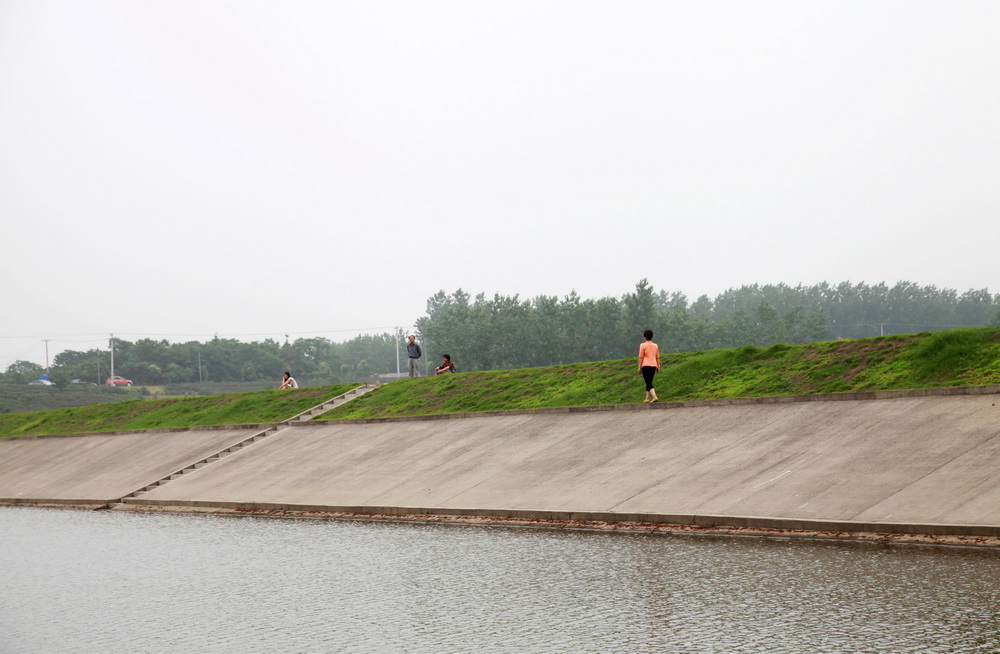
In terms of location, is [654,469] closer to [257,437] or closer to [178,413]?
[257,437]

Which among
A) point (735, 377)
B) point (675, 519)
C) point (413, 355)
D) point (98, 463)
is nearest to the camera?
point (675, 519)

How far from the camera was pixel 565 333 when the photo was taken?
115 metres

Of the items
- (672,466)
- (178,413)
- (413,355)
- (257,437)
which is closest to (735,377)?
(672,466)

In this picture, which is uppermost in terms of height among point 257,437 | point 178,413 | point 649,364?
point 649,364

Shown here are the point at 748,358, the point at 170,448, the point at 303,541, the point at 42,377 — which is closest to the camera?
the point at 303,541

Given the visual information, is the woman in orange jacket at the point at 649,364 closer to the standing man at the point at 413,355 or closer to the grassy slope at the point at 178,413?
the standing man at the point at 413,355

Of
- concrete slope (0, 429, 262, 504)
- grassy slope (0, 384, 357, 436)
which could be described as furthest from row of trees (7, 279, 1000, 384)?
concrete slope (0, 429, 262, 504)

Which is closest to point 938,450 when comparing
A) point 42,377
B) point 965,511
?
point 965,511

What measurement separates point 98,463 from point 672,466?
66.2ft

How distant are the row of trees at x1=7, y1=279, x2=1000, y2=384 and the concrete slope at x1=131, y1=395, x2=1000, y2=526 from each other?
88473 millimetres

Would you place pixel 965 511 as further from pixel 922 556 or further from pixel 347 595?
pixel 347 595

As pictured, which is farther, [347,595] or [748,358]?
[748,358]

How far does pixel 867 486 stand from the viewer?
1320 centimetres

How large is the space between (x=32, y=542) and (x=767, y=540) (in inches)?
471
